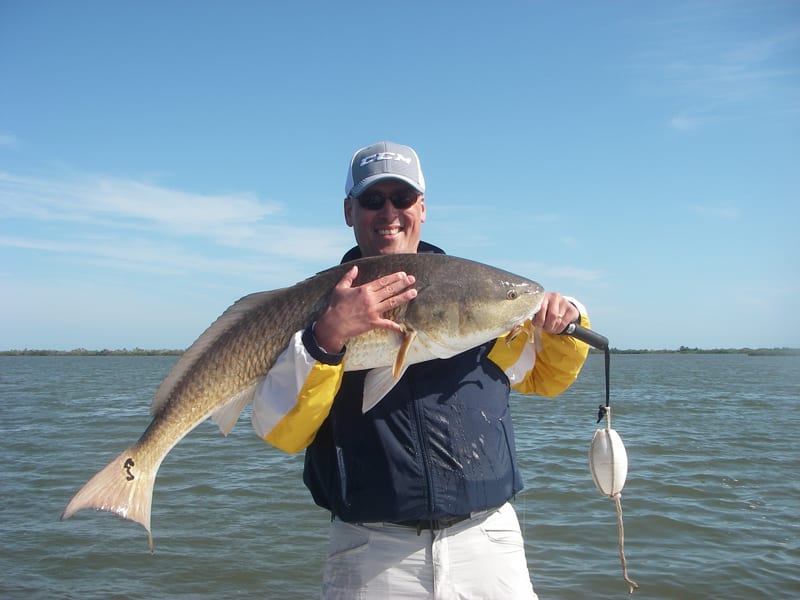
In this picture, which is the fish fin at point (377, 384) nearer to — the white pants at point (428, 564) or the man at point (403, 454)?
the man at point (403, 454)

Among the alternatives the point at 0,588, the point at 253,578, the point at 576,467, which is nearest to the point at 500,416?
the point at 253,578

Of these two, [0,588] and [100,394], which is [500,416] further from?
[100,394]

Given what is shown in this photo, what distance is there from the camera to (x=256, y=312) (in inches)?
128

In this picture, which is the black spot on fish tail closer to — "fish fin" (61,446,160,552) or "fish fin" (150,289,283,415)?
"fish fin" (61,446,160,552)

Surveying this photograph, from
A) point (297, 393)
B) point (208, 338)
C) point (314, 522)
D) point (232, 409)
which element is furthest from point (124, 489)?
point (314, 522)

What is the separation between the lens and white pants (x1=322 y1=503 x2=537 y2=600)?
298 cm

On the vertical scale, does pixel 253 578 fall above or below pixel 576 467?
below

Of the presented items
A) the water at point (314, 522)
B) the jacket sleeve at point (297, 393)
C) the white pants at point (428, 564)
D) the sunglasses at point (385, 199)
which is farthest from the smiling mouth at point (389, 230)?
the water at point (314, 522)

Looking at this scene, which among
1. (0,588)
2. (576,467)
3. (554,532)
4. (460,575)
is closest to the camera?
(460,575)

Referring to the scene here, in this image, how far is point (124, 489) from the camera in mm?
3014

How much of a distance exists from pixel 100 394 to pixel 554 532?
A: 27.4 metres

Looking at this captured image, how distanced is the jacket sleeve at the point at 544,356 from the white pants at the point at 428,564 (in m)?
0.78

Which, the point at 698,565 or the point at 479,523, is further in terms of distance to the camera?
the point at 698,565

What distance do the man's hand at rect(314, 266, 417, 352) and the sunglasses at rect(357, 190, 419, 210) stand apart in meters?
0.64
